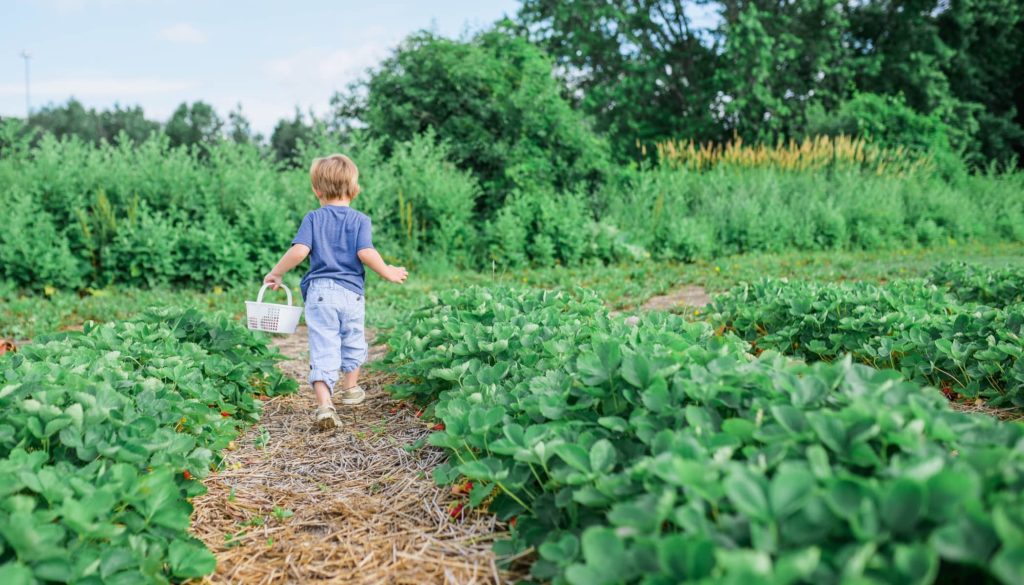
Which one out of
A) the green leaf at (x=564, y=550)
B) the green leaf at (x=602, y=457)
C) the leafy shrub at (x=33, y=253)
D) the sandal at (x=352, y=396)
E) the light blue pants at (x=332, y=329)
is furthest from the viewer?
the leafy shrub at (x=33, y=253)

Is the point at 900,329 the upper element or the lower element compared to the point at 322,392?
upper

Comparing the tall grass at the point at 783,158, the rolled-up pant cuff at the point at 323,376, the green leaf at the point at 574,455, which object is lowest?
the rolled-up pant cuff at the point at 323,376

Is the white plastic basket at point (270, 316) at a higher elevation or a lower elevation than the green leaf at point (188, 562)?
higher

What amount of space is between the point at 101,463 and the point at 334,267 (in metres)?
1.77

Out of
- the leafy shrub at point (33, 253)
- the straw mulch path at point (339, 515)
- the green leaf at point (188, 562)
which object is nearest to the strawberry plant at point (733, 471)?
the straw mulch path at point (339, 515)

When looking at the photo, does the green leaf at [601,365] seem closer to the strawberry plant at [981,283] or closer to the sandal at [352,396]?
the sandal at [352,396]

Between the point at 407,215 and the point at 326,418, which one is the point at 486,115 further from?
the point at 326,418

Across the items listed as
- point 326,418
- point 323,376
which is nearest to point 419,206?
point 323,376

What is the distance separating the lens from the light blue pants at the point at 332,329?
352cm

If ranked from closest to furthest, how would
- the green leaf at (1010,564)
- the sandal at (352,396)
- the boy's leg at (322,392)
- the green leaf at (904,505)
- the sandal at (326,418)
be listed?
the green leaf at (1010,564), the green leaf at (904,505), the sandal at (326,418), the boy's leg at (322,392), the sandal at (352,396)

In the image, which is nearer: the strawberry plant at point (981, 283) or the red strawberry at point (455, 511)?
the red strawberry at point (455, 511)

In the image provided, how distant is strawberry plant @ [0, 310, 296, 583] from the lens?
1.62m

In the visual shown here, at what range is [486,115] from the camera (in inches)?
409

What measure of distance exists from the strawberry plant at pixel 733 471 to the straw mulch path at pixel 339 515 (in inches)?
5.6
